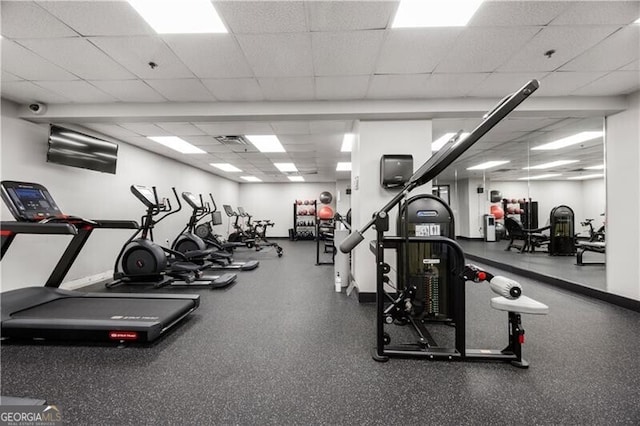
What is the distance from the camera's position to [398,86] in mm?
3020

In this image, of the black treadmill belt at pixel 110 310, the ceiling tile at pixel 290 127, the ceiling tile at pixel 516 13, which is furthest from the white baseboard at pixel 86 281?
the ceiling tile at pixel 516 13

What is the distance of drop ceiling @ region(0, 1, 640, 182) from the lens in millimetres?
1962

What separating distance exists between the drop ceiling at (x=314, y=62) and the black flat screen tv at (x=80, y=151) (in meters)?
0.28

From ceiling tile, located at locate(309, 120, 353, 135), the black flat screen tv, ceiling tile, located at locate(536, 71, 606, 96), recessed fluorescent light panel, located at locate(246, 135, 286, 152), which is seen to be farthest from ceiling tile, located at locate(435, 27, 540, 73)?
the black flat screen tv

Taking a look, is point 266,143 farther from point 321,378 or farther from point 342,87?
point 321,378

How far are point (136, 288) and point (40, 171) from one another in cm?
222

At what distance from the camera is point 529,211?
20.1 feet

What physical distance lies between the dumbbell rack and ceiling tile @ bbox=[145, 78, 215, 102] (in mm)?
7904

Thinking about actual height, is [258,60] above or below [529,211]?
above

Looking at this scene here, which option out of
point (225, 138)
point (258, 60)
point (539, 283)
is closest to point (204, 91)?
point (258, 60)

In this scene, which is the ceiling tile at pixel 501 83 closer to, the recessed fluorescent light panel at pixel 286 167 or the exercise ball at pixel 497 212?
the exercise ball at pixel 497 212

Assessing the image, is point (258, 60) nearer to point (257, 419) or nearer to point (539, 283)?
point (257, 419)

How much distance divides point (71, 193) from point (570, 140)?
9254mm

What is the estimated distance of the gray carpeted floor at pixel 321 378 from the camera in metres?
1.46
